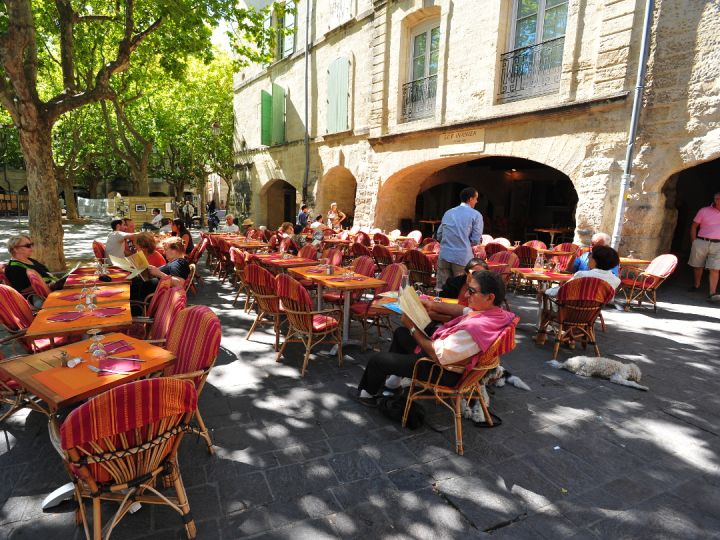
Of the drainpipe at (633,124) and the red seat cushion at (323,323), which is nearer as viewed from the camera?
the red seat cushion at (323,323)

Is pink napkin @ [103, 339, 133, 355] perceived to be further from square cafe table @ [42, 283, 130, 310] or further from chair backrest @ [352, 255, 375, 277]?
chair backrest @ [352, 255, 375, 277]

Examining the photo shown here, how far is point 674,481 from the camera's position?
2434 mm

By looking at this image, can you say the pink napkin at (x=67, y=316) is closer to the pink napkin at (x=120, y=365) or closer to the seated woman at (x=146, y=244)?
the pink napkin at (x=120, y=365)

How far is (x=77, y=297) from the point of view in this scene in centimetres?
374

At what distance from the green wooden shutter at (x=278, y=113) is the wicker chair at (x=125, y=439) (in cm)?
1509

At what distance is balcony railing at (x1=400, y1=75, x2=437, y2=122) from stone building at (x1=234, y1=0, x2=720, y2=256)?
4 cm

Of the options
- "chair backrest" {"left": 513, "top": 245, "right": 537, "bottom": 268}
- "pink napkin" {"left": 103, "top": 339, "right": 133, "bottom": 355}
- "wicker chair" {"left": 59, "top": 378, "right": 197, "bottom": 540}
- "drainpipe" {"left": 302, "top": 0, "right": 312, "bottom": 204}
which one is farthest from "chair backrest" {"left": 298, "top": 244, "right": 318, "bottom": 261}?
"drainpipe" {"left": 302, "top": 0, "right": 312, "bottom": 204}

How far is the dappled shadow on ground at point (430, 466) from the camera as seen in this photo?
207 cm

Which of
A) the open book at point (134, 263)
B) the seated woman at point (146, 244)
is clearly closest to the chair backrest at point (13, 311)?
the open book at point (134, 263)

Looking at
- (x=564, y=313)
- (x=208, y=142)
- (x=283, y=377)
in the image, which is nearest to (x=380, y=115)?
(x=564, y=313)

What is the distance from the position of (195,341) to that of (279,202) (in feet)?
54.9


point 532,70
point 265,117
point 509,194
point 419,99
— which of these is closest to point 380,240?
point 419,99

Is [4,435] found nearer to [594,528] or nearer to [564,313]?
[594,528]

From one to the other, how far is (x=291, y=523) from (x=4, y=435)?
2.14m
